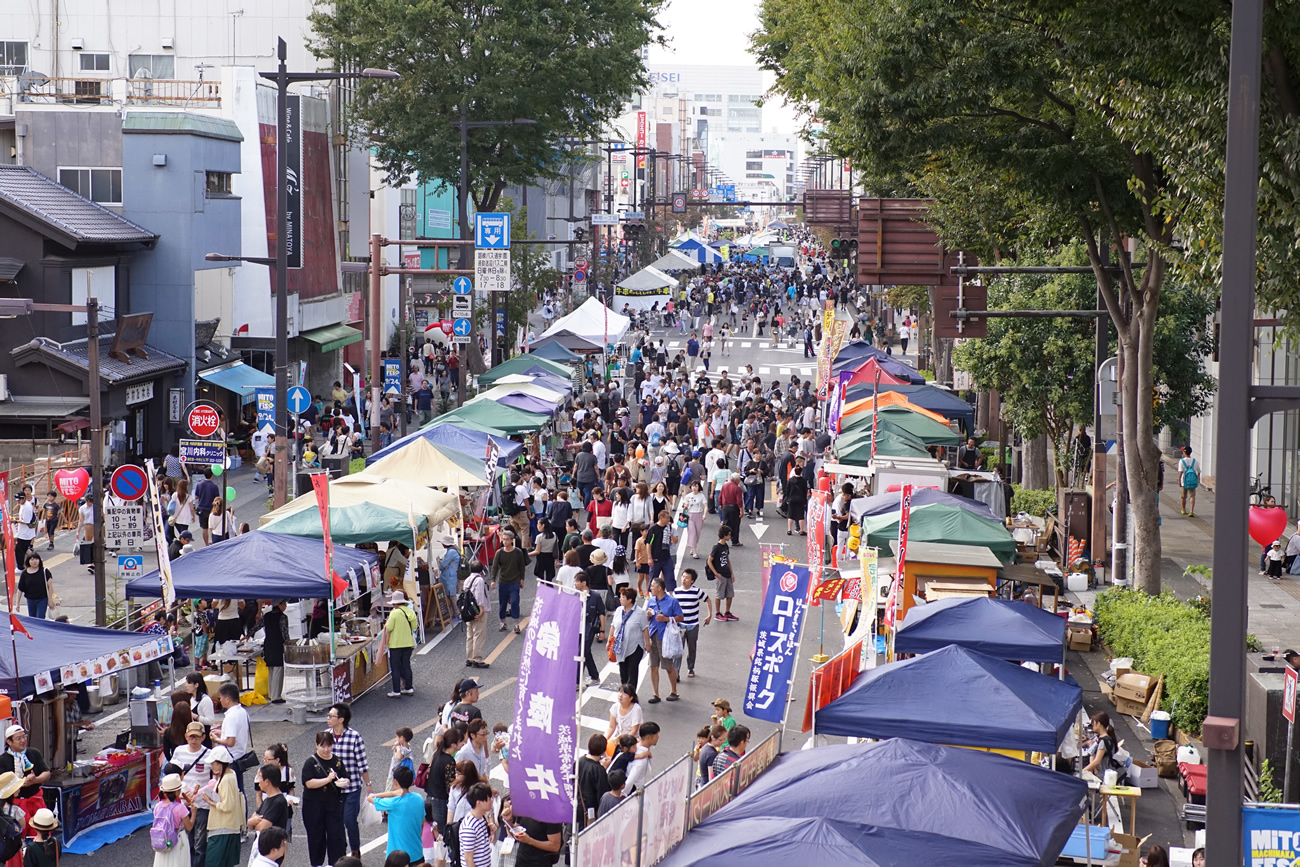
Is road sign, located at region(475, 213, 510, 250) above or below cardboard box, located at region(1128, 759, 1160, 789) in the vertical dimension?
above

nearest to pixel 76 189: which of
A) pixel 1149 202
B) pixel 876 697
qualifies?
pixel 1149 202

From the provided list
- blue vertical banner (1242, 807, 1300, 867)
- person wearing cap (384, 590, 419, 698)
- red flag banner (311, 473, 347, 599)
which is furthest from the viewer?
person wearing cap (384, 590, 419, 698)

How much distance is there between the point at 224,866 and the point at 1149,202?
43.3ft

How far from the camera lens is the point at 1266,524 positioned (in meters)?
20.8

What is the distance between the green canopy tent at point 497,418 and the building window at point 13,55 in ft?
99.1

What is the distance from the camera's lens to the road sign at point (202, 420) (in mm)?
25734

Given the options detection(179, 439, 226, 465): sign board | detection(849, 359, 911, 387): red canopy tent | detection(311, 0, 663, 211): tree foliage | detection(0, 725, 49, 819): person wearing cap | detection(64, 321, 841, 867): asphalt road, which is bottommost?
detection(64, 321, 841, 867): asphalt road

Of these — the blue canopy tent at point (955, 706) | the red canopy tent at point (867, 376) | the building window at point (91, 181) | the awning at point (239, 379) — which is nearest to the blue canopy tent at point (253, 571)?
the blue canopy tent at point (955, 706)

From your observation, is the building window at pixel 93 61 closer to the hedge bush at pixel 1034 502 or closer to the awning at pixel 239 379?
the awning at pixel 239 379

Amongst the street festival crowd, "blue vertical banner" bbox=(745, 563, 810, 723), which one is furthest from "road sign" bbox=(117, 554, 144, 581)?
"blue vertical banner" bbox=(745, 563, 810, 723)

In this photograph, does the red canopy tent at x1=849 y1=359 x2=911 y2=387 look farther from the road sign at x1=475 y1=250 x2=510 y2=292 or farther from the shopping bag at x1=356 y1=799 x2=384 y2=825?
the shopping bag at x1=356 y1=799 x2=384 y2=825

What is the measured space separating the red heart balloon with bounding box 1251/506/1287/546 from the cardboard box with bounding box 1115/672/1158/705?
494 centimetres

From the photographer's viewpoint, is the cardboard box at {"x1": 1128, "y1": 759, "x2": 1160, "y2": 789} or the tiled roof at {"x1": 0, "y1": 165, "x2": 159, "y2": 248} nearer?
the cardboard box at {"x1": 1128, "y1": 759, "x2": 1160, "y2": 789}

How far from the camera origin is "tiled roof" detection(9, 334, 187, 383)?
104ft
